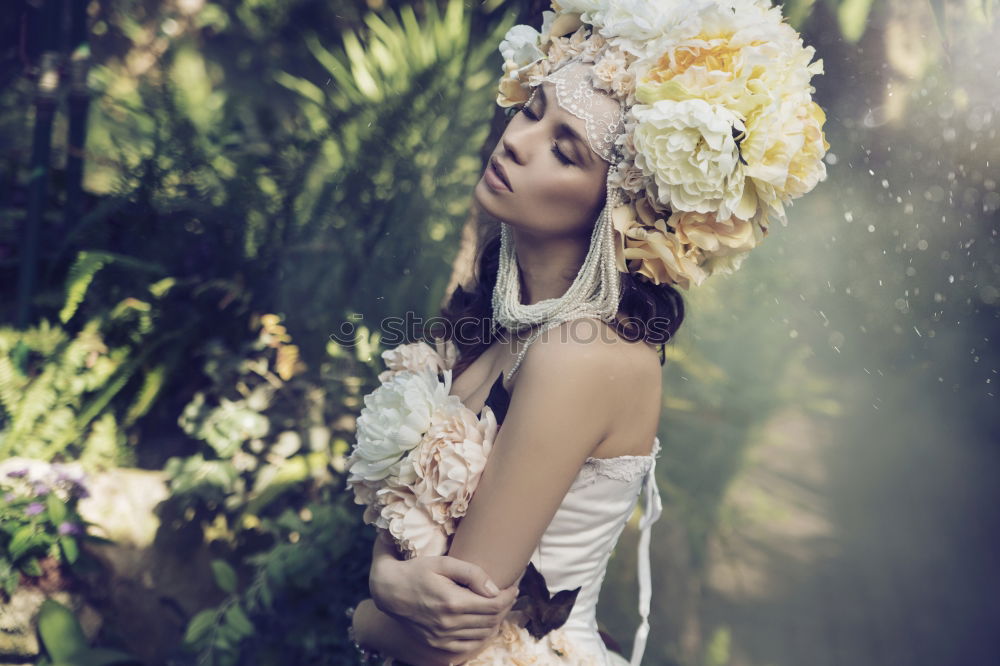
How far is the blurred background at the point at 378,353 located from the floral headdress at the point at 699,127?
1053 mm

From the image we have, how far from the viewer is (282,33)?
396 centimetres

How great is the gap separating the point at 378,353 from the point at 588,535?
1.57 metres

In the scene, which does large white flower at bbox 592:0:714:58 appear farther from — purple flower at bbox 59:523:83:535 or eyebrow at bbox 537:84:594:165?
purple flower at bbox 59:523:83:535

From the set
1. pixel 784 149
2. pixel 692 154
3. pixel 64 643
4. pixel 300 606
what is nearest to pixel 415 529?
pixel 692 154

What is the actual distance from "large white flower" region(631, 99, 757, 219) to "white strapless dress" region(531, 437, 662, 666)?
1.71ft

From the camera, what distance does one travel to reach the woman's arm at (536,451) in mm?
1212

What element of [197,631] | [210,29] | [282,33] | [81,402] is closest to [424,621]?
[197,631]

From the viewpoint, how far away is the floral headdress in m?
1.15

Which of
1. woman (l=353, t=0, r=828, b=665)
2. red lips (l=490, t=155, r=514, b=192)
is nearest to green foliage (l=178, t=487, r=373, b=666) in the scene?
woman (l=353, t=0, r=828, b=665)

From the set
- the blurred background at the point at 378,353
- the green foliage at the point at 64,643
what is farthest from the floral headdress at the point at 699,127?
the green foliage at the point at 64,643

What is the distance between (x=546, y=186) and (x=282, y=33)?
3.29 metres

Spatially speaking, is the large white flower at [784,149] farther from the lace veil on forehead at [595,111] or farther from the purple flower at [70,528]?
the purple flower at [70,528]

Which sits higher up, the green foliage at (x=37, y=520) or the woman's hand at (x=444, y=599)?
the woman's hand at (x=444, y=599)

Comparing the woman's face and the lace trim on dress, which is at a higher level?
the woman's face
